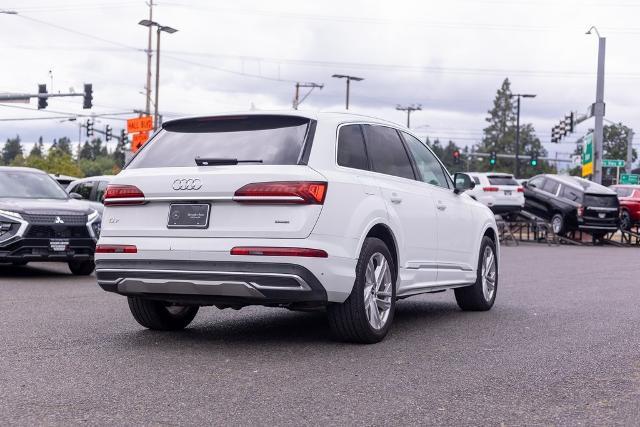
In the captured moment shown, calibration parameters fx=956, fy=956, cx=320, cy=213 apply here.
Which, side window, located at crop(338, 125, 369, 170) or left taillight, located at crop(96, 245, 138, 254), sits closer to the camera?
left taillight, located at crop(96, 245, 138, 254)

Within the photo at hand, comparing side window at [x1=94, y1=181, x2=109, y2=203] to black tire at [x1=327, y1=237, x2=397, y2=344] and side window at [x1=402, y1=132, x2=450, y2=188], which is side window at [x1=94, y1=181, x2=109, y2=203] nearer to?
side window at [x1=402, y1=132, x2=450, y2=188]

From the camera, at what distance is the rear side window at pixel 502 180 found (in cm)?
3247

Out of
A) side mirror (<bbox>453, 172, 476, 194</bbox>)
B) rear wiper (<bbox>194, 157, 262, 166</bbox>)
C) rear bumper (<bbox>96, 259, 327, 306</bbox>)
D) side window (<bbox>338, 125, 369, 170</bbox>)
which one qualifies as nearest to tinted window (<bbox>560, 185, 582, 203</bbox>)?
side mirror (<bbox>453, 172, 476, 194</bbox>)

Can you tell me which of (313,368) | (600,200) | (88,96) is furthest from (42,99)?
(313,368)

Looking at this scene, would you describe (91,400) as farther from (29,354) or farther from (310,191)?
(310,191)

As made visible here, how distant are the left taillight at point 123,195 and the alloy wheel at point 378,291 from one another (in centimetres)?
181

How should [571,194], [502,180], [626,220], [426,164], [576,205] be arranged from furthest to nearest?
[626,220]
[502,180]
[571,194]
[576,205]
[426,164]

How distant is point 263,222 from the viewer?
6.72m

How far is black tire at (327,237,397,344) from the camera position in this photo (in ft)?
23.4

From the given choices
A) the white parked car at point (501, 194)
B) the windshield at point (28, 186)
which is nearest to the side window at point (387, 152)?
the windshield at point (28, 186)

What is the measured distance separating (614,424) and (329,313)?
277cm

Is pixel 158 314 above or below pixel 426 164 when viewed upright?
below

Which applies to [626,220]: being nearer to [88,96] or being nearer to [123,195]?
[88,96]

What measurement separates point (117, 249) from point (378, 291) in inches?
80.8
